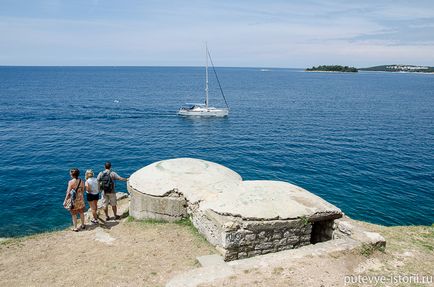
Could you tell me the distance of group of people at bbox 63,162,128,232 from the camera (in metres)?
12.9

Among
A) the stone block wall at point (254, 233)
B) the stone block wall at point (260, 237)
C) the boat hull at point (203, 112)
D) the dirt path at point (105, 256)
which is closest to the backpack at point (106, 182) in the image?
the dirt path at point (105, 256)

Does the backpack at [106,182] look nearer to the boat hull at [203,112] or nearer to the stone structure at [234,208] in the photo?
the stone structure at [234,208]

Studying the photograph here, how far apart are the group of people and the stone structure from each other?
3.40 ft

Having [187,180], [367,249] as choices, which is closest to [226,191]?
[187,180]

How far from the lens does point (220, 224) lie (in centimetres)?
1076

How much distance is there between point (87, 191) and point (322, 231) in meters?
9.53

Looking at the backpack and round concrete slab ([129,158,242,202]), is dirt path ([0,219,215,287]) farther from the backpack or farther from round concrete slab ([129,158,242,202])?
the backpack

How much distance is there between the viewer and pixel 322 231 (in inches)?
492

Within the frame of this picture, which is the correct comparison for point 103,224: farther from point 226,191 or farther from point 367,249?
point 367,249

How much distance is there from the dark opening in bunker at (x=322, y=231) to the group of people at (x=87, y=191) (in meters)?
8.38

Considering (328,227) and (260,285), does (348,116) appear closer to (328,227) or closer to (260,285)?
(328,227)

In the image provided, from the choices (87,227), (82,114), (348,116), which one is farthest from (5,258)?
(348,116)

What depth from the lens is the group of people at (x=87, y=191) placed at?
42.5 feet

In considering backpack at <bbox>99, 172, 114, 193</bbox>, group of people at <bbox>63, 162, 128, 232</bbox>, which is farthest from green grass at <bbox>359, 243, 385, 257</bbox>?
backpack at <bbox>99, 172, 114, 193</bbox>
